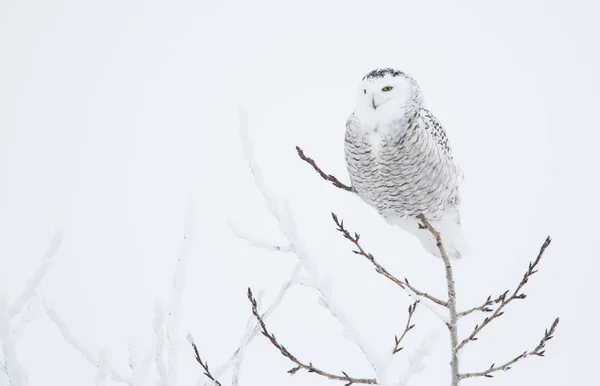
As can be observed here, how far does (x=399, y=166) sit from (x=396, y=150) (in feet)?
0.31

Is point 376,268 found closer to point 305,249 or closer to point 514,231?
point 305,249

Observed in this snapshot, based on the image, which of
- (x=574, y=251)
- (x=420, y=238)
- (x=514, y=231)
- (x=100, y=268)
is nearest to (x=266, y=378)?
(x=420, y=238)

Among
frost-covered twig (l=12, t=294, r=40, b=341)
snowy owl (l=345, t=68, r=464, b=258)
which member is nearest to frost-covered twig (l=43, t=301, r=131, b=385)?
frost-covered twig (l=12, t=294, r=40, b=341)

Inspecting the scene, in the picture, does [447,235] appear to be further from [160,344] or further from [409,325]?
[160,344]

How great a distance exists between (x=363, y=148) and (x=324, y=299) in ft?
6.55

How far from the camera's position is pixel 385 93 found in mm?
3393

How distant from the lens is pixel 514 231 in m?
133

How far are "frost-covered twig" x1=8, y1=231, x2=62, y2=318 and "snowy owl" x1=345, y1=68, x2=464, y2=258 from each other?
2.02 meters

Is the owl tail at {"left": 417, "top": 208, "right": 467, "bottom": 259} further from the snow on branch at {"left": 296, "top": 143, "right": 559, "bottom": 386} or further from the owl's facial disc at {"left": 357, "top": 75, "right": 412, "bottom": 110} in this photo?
the snow on branch at {"left": 296, "top": 143, "right": 559, "bottom": 386}

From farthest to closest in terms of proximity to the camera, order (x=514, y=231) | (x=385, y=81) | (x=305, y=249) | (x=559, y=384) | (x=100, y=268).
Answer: (x=514, y=231) → (x=100, y=268) → (x=559, y=384) → (x=385, y=81) → (x=305, y=249)

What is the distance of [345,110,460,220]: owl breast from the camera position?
3.53 metres

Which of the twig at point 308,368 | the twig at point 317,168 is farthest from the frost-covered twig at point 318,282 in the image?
the twig at point 317,168

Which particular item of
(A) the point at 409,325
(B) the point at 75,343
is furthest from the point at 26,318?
(A) the point at 409,325

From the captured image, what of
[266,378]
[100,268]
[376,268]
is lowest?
[376,268]
